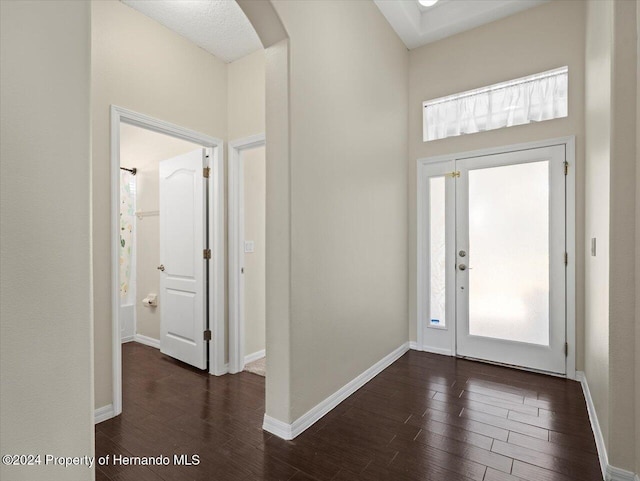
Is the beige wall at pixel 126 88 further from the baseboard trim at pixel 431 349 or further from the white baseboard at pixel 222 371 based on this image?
the baseboard trim at pixel 431 349

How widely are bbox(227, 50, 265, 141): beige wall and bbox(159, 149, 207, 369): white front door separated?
449mm

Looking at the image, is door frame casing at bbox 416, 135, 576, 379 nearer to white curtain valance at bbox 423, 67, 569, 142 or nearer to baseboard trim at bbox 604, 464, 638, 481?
white curtain valance at bbox 423, 67, 569, 142

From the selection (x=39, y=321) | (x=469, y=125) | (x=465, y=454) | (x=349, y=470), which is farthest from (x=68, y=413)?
(x=469, y=125)

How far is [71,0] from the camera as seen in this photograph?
41.9 inches

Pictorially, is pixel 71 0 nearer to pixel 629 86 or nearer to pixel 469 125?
pixel 629 86

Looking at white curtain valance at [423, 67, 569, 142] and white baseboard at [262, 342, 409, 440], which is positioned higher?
white curtain valance at [423, 67, 569, 142]

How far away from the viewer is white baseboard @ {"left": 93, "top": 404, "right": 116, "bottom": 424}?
2346 mm

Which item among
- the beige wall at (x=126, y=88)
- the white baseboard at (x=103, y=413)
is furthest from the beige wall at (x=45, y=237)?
the white baseboard at (x=103, y=413)

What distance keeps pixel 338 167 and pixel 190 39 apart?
6.11ft

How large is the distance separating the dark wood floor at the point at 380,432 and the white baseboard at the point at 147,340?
0.93 metres

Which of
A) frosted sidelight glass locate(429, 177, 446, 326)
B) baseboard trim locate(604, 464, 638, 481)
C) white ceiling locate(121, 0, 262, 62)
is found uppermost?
white ceiling locate(121, 0, 262, 62)

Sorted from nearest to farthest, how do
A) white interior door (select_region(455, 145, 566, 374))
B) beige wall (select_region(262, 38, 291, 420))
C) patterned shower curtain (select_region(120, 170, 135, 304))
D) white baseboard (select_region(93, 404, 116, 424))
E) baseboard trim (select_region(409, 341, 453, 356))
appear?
beige wall (select_region(262, 38, 291, 420)) → white baseboard (select_region(93, 404, 116, 424)) → white interior door (select_region(455, 145, 566, 374)) → baseboard trim (select_region(409, 341, 453, 356)) → patterned shower curtain (select_region(120, 170, 135, 304))

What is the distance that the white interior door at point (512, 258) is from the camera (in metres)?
3.11

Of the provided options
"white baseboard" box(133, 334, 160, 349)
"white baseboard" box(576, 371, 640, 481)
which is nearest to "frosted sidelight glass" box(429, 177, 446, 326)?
"white baseboard" box(576, 371, 640, 481)
